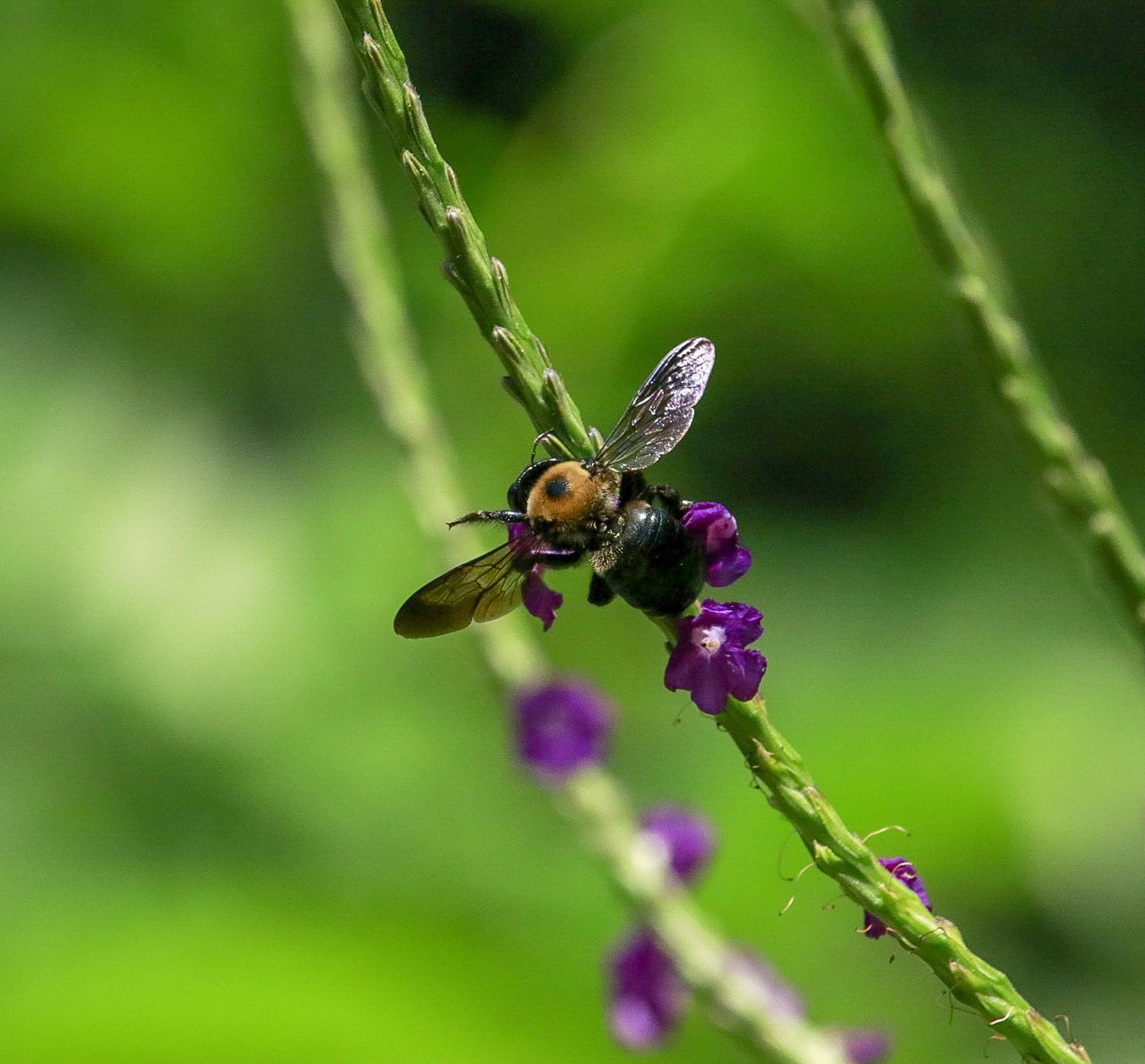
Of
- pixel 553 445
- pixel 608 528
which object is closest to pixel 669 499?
pixel 608 528

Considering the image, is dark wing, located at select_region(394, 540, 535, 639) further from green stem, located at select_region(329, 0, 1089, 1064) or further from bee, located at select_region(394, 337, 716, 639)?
green stem, located at select_region(329, 0, 1089, 1064)

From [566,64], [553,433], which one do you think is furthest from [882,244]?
[553,433]

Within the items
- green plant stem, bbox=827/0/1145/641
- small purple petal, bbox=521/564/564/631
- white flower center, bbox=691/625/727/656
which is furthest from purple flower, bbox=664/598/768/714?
green plant stem, bbox=827/0/1145/641

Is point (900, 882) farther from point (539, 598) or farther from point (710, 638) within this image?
point (539, 598)

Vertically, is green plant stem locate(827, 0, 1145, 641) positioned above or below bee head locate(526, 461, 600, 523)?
above

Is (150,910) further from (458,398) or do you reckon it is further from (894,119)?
(894,119)

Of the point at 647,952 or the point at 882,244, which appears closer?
the point at 647,952

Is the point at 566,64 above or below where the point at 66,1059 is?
above

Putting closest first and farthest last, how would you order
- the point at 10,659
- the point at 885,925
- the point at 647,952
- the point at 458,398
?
A: 1. the point at 885,925
2. the point at 647,952
3. the point at 10,659
4. the point at 458,398
